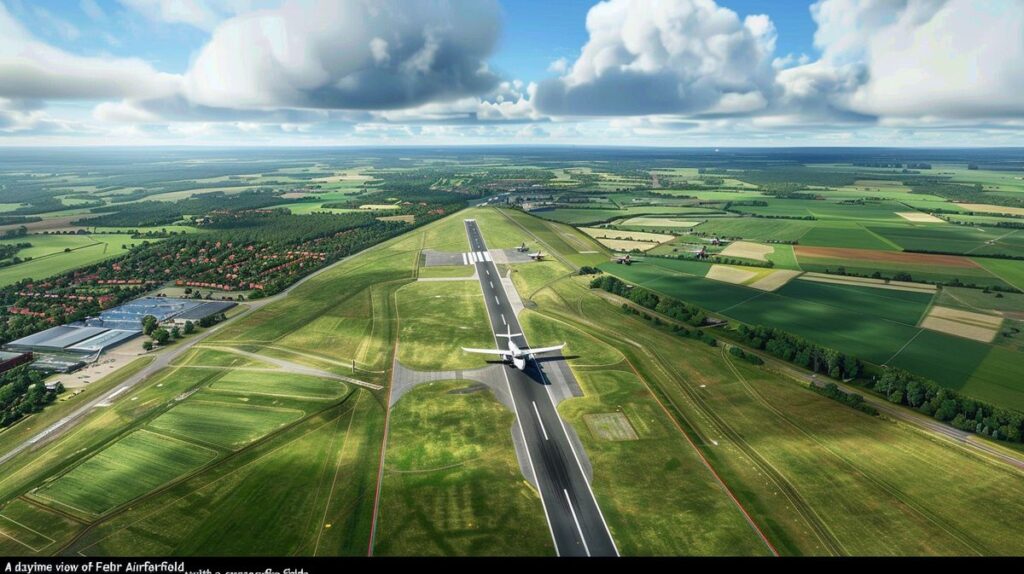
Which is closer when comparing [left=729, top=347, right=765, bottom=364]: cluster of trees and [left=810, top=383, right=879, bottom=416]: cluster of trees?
[left=810, top=383, right=879, bottom=416]: cluster of trees

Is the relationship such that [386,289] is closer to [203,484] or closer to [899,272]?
[203,484]

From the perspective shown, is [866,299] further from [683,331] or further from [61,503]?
[61,503]

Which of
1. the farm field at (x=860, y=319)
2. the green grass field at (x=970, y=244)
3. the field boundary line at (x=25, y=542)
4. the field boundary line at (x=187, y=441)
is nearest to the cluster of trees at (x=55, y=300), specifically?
the field boundary line at (x=187, y=441)

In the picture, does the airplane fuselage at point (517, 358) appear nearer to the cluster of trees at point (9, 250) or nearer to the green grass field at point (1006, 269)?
the green grass field at point (1006, 269)

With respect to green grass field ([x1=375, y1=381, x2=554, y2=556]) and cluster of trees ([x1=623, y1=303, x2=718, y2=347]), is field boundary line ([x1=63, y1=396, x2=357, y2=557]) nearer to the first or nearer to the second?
green grass field ([x1=375, y1=381, x2=554, y2=556])

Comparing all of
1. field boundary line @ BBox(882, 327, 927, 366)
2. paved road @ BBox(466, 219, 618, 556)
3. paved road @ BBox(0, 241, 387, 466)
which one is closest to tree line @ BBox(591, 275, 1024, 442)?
field boundary line @ BBox(882, 327, 927, 366)

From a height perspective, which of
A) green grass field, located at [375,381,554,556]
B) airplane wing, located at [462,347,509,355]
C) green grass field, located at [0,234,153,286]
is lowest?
green grass field, located at [375,381,554,556]
